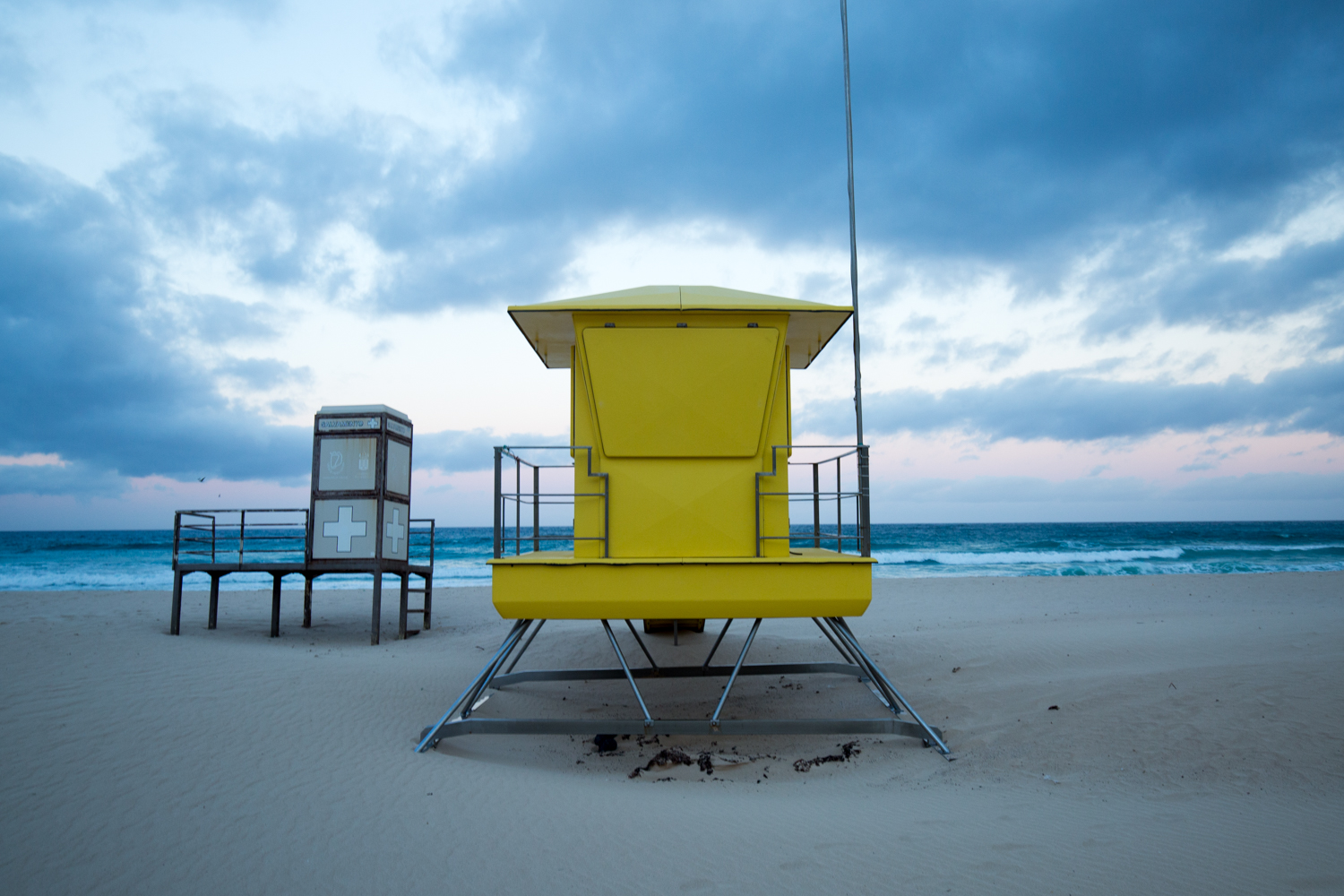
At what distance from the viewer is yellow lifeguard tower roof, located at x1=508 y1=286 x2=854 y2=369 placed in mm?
5852

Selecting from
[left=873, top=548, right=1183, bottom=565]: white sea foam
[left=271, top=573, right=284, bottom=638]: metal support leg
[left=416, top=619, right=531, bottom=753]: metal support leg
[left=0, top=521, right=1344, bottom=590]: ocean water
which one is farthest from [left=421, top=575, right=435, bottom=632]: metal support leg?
[left=873, top=548, right=1183, bottom=565]: white sea foam

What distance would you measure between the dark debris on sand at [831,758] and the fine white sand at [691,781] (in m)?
0.09

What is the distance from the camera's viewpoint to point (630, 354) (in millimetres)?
5926

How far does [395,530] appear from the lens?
12.7 m

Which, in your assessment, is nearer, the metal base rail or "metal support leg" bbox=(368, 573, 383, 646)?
the metal base rail

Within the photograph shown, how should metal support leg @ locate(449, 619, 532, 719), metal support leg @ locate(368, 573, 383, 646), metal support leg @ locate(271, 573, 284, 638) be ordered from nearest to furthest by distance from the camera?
metal support leg @ locate(449, 619, 532, 719) → metal support leg @ locate(368, 573, 383, 646) → metal support leg @ locate(271, 573, 284, 638)

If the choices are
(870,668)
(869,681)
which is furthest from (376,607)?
(870,668)

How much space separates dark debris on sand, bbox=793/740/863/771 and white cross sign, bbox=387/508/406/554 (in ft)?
29.3

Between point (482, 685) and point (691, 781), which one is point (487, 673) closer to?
point (482, 685)

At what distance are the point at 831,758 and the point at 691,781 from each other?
1.29 meters

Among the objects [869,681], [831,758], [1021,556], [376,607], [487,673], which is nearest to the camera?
[831,758]

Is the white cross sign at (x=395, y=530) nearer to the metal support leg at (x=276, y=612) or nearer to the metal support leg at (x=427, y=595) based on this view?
the metal support leg at (x=427, y=595)

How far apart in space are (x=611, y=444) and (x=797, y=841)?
3191 mm

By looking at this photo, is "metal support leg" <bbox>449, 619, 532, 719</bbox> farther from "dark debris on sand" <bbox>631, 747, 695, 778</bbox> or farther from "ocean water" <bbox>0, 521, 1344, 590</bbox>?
"ocean water" <bbox>0, 521, 1344, 590</bbox>
